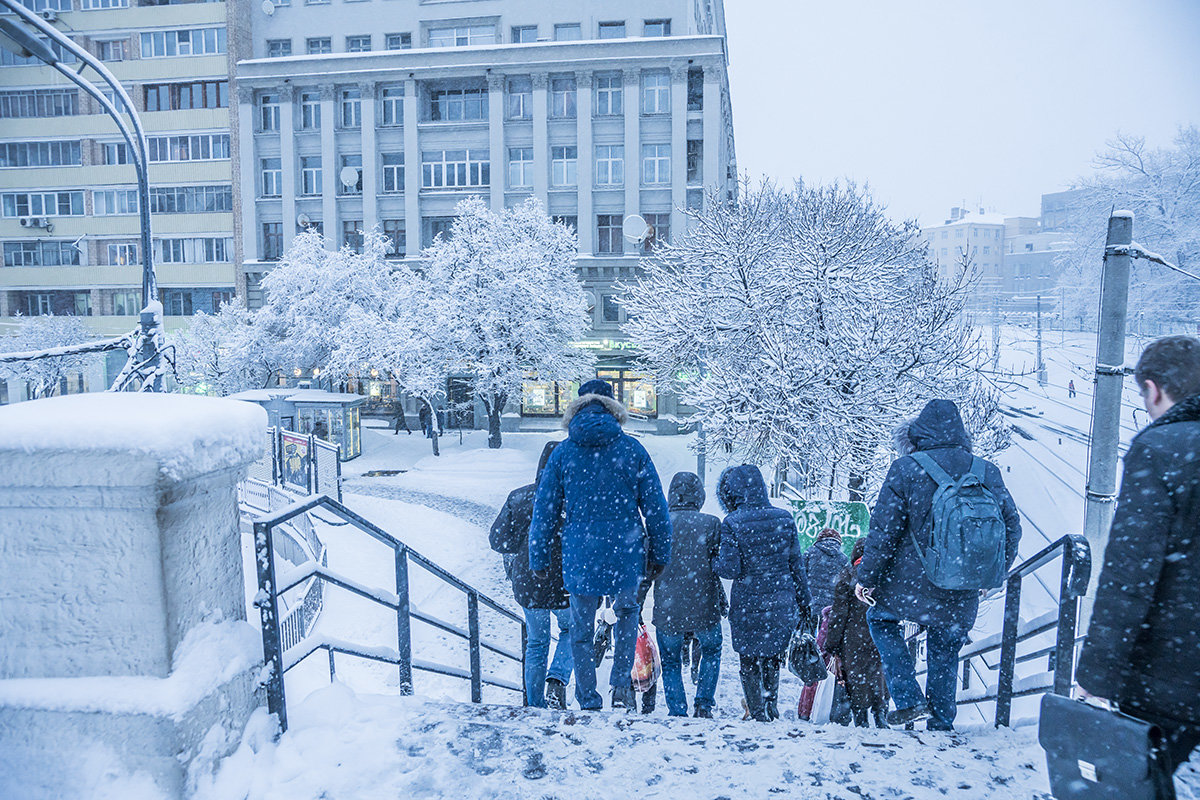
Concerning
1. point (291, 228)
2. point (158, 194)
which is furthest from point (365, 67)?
point (158, 194)

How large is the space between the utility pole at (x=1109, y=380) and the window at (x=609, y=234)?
95.3ft

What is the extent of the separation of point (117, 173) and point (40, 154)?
492cm

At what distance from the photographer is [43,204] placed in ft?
133

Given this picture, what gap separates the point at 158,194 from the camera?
38.8 metres

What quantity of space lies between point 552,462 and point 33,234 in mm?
49806

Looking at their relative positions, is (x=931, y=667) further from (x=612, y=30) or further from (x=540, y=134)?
(x=612, y=30)

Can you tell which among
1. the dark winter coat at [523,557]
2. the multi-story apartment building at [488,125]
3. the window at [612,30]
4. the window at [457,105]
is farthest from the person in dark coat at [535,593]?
the window at [612,30]

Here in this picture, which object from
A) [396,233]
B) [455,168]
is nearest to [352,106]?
[455,168]

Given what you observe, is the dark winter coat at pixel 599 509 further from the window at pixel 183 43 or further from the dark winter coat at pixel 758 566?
the window at pixel 183 43

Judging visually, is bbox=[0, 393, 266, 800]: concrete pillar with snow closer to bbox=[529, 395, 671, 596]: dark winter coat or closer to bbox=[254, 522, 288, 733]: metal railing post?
bbox=[254, 522, 288, 733]: metal railing post

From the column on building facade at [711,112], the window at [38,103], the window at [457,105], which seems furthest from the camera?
the window at [38,103]

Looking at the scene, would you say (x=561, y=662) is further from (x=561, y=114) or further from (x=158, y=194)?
(x=158, y=194)

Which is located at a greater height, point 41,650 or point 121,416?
point 121,416

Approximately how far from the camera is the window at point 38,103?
40.2m
